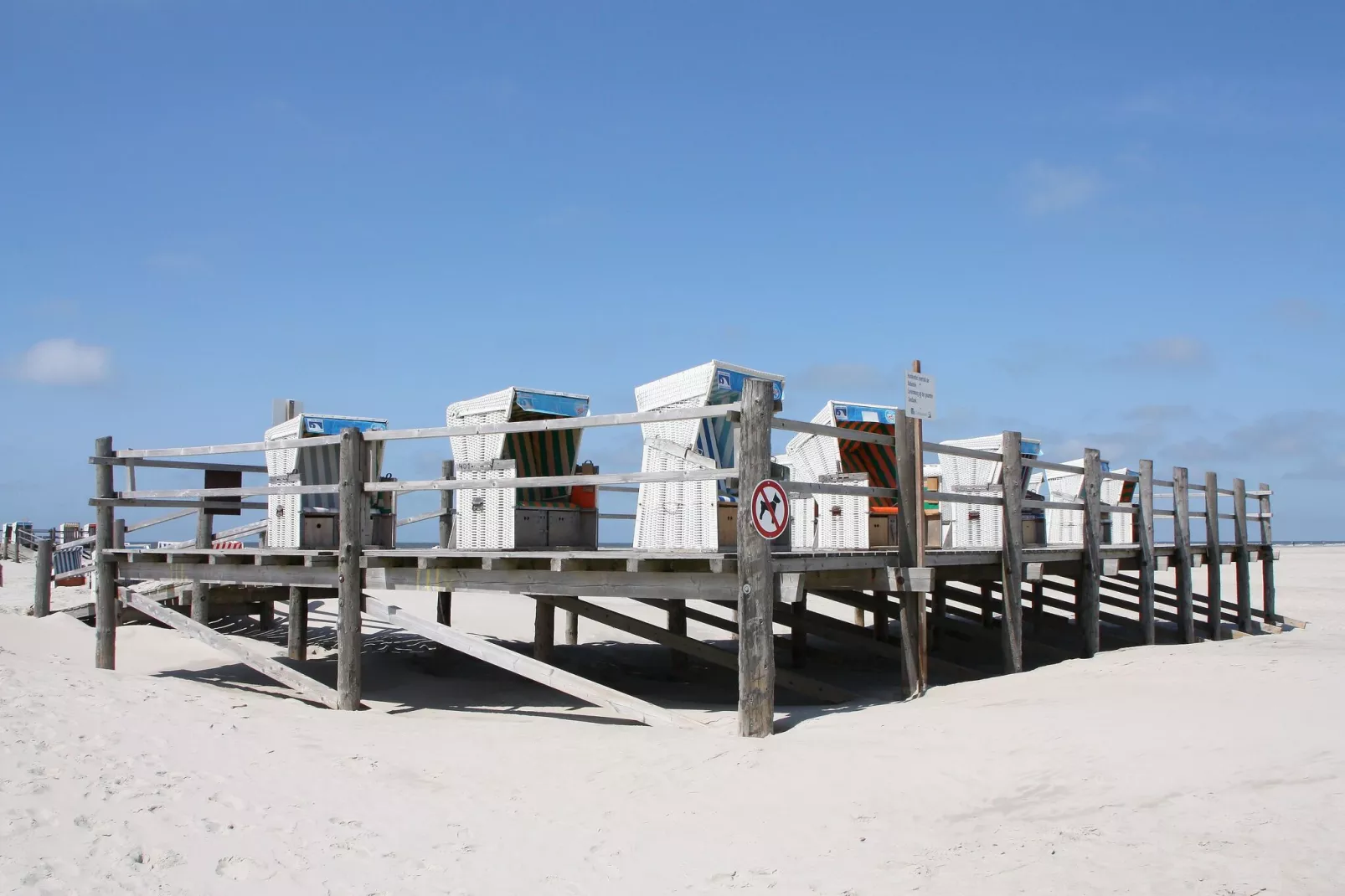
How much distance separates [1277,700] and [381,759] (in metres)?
5.91

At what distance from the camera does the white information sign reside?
867 centimetres

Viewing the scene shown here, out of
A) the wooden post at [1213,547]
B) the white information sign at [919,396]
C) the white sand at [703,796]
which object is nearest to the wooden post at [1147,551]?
the wooden post at [1213,547]

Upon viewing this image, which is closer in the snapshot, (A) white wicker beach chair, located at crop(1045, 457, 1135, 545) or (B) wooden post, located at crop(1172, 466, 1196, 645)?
(B) wooden post, located at crop(1172, 466, 1196, 645)

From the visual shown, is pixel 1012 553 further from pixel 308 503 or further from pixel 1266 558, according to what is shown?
pixel 1266 558

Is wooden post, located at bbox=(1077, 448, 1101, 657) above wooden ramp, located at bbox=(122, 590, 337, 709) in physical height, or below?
above

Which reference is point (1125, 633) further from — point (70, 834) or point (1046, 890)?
point (70, 834)

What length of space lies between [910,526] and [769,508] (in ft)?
6.86

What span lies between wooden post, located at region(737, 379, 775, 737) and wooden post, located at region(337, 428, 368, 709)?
406cm

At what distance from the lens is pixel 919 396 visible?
8.77 metres

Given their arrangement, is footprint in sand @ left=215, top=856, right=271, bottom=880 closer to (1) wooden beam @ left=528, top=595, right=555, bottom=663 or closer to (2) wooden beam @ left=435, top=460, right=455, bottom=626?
(1) wooden beam @ left=528, top=595, right=555, bottom=663

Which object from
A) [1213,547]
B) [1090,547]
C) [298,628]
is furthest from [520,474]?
[1213,547]

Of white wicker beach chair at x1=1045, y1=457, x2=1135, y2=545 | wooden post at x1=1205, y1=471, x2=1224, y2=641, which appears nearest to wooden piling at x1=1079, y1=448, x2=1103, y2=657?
white wicker beach chair at x1=1045, y1=457, x2=1135, y2=545

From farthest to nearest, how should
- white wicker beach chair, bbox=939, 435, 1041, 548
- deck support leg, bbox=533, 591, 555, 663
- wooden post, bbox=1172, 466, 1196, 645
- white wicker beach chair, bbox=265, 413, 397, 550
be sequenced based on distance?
1. wooden post, bbox=1172, 466, 1196, 645
2. white wicker beach chair, bbox=939, 435, 1041, 548
3. deck support leg, bbox=533, 591, 555, 663
4. white wicker beach chair, bbox=265, 413, 397, 550

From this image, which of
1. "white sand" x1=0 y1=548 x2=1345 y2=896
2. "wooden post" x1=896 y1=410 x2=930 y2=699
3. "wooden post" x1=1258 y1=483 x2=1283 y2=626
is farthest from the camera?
"wooden post" x1=1258 y1=483 x2=1283 y2=626
